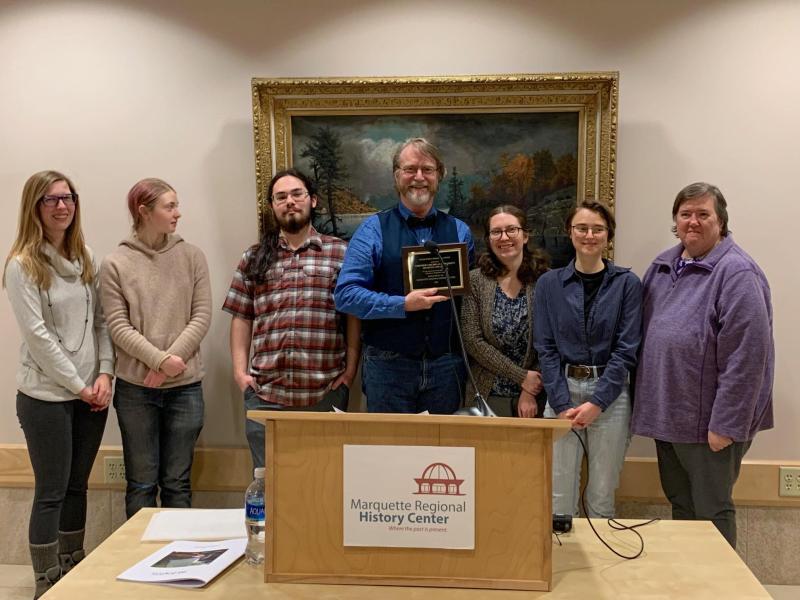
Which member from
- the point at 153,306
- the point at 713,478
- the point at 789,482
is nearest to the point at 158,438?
the point at 153,306

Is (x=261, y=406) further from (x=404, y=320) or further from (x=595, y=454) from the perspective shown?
(x=595, y=454)

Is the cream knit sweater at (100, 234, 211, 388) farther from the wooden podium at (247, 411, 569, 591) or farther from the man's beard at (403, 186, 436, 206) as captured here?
the wooden podium at (247, 411, 569, 591)

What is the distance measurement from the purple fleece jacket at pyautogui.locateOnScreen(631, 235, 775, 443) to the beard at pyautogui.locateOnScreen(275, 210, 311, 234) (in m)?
1.46

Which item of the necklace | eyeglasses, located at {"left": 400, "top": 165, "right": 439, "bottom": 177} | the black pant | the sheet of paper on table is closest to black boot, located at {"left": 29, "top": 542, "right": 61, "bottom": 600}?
the necklace

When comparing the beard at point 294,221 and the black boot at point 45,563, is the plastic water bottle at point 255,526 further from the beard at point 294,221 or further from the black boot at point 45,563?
the black boot at point 45,563

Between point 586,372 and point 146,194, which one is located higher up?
point 146,194

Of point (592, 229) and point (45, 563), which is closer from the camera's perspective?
point (592, 229)

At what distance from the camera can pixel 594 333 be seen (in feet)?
8.59

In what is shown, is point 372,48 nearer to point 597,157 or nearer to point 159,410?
point 597,157

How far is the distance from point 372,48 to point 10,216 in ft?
6.25

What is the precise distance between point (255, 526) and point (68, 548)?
6.15 ft

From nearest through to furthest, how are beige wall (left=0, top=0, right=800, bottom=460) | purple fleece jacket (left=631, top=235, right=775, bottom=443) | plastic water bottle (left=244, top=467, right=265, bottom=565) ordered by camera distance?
1. plastic water bottle (left=244, top=467, right=265, bottom=565)
2. purple fleece jacket (left=631, top=235, right=775, bottom=443)
3. beige wall (left=0, top=0, right=800, bottom=460)

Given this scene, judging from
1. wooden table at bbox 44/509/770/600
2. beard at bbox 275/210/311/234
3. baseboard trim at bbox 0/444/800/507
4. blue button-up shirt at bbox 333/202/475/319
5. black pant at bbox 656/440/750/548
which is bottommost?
baseboard trim at bbox 0/444/800/507

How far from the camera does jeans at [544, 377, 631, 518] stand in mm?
2637
